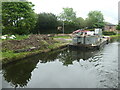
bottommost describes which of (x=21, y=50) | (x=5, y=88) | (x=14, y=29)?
(x=5, y=88)

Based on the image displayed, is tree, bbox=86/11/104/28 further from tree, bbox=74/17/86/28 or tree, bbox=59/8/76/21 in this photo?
tree, bbox=59/8/76/21

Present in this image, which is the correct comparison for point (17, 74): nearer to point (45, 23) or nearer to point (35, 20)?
point (35, 20)

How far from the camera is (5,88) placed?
7633 millimetres

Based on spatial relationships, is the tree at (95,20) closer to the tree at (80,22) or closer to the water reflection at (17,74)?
the tree at (80,22)

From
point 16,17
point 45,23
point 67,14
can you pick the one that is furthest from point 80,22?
point 16,17

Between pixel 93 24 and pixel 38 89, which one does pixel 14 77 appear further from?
pixel 93 24

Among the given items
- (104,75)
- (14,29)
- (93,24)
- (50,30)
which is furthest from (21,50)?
(93,24)

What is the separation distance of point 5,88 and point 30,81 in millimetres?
1590

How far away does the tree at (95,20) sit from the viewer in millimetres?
54463

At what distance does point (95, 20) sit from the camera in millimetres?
58188

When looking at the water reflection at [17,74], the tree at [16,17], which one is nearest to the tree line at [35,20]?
the tree at [16,17]

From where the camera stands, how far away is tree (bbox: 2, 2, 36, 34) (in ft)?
83.4

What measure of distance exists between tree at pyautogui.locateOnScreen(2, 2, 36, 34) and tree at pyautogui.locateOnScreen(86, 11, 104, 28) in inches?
1258

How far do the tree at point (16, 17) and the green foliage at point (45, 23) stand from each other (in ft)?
33.3
